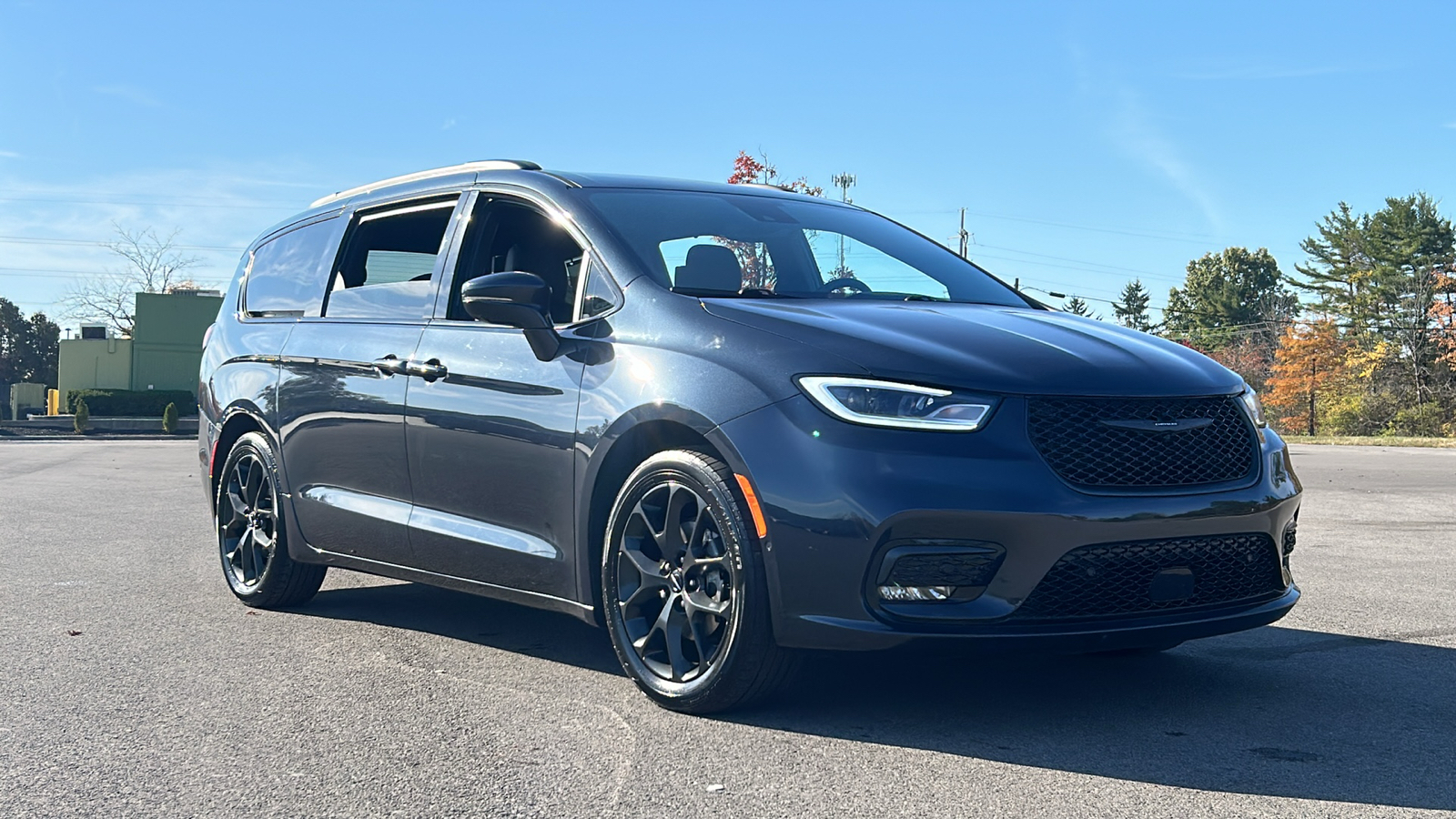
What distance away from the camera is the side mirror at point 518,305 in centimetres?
465

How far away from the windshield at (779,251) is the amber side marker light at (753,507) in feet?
2.62

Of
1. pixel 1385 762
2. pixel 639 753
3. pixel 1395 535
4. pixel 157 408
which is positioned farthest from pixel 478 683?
pixel 157 408

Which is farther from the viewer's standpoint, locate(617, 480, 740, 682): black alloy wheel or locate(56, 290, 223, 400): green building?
locate(56, 290, 223, 400): green building

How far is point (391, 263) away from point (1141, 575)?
3.37 m

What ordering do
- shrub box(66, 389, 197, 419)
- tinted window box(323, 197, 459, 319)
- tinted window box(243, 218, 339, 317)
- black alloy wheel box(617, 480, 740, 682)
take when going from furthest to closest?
shrub box(66, 389, 197, 419)
tinted window box(243, 218, 339, 317)
tinted window box(323, 197, 459, 319)
black alloy wheel box(617, 480, 740, 682)

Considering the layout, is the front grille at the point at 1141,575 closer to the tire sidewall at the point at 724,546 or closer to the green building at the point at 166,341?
the tire sidewall at the point at 724,546

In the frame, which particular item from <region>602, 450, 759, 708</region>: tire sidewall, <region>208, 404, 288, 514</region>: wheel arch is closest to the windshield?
<region>602, 450, 759, 708</region>: tire sidewall

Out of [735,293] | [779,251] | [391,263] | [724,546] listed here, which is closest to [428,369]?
[391,263]

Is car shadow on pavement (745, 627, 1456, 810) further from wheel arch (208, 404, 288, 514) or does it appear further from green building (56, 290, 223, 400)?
green building (56, 290, 223, 400)

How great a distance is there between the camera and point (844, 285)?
204 inches

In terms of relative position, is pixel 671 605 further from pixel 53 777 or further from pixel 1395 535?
pixel 1395 535

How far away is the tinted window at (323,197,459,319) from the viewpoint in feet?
18.3

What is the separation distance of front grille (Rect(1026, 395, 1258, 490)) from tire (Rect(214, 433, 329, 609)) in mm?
3599

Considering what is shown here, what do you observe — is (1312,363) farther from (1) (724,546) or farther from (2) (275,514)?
(1) (724,546)
